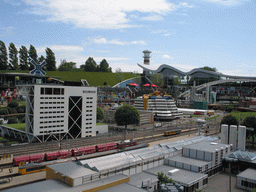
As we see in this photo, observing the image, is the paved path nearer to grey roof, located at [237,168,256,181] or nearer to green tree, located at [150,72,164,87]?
grey roof, located at [237,168,256,181]

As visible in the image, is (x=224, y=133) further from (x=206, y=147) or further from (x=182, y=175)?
(x=182, y=175)

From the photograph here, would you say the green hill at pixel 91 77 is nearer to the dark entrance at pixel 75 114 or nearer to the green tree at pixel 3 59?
the green tree at pixel 3 59

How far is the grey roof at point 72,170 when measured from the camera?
23.0 m

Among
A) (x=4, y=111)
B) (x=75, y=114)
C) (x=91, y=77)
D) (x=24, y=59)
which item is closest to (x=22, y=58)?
(x=24, y=59)

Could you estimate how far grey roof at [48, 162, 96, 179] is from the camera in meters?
23.0

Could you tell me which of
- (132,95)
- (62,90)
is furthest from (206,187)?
(132,95)

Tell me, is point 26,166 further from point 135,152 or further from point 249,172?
point 249,172

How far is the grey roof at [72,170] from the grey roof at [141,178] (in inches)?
170

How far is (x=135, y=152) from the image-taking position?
31.7 meters

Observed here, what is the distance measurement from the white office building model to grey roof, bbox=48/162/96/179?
54.7ft

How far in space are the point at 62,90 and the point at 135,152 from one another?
1918 centimetres

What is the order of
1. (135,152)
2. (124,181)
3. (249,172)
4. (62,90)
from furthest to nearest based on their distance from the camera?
(62,90) → (135,152) → (249,172) → (124,181)

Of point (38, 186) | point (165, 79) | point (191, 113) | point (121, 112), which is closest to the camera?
point (38, 186)

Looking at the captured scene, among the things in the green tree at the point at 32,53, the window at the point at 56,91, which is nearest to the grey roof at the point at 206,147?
the window at the point at 56,91
